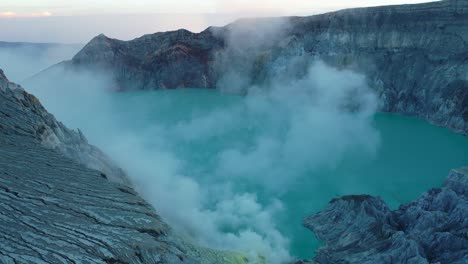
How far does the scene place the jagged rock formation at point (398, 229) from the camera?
26094 mm

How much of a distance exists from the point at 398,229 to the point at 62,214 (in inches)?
898

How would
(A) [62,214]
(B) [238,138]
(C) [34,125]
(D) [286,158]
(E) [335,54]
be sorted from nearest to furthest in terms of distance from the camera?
(A) [62,214]
(C) [34,125]
(D) [286,158]
(B) [238,138]
(E) [335,54]

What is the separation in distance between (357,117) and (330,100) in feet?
19.4

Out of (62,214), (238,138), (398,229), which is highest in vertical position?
(238,138)

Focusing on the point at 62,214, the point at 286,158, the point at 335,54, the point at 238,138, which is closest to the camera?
the point at 62,214

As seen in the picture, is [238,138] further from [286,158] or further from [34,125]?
[34,125]

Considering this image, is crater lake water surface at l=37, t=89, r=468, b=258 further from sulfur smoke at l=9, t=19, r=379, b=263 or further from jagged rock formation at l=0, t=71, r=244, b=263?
jagged rock formation at l=0, t=71, r=244, b=263

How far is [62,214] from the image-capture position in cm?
1484

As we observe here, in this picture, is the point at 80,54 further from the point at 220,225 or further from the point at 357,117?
the point at 220,225

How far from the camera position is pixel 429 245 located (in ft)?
88.4

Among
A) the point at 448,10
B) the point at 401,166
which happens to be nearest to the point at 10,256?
the point at 401,166

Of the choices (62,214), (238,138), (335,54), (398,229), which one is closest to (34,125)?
(62,214)

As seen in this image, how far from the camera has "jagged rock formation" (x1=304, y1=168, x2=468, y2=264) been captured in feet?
85.6

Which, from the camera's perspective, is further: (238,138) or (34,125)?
(238,138)
